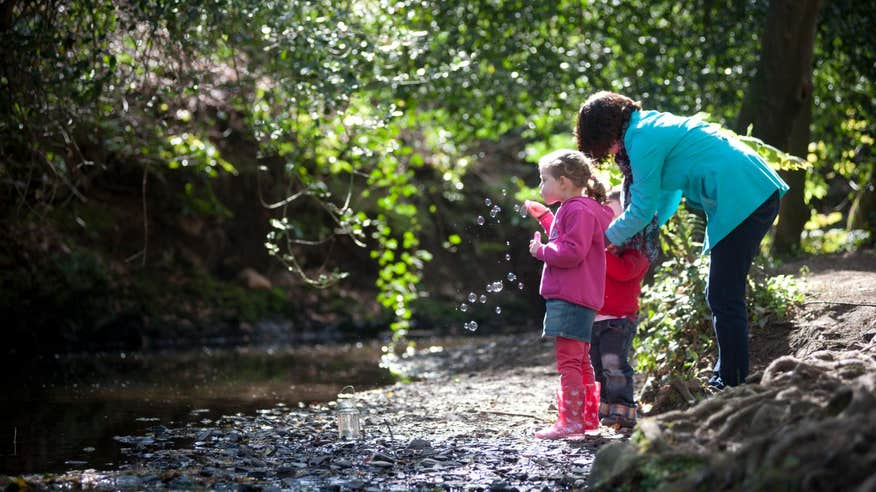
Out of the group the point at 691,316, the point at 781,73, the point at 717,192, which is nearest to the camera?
the point at 717,192

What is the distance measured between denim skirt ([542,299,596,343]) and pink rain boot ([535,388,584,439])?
0.32m

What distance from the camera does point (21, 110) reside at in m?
7.84

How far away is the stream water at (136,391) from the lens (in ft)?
18.0

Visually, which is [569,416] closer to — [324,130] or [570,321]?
[570,321]

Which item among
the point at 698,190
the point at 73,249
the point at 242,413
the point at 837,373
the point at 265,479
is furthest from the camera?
the point at 73,249

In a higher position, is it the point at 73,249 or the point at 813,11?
the point at 813,11

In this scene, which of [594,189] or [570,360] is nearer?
[570,360]

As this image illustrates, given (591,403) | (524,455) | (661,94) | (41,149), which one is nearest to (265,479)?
(524,455)

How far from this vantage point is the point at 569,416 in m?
5.43

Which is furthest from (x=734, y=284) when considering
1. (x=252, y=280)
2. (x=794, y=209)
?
(x=252, y=280)

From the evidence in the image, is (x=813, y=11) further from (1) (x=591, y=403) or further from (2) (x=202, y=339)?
(2) (x=202, y=339)

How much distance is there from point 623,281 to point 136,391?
171 inches

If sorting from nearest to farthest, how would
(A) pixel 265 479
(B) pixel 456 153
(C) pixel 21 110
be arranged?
(A) pixel 265 479, (C) pixel 21 110, (B) pixel 456 153

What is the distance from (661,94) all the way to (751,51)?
4.25 feet
